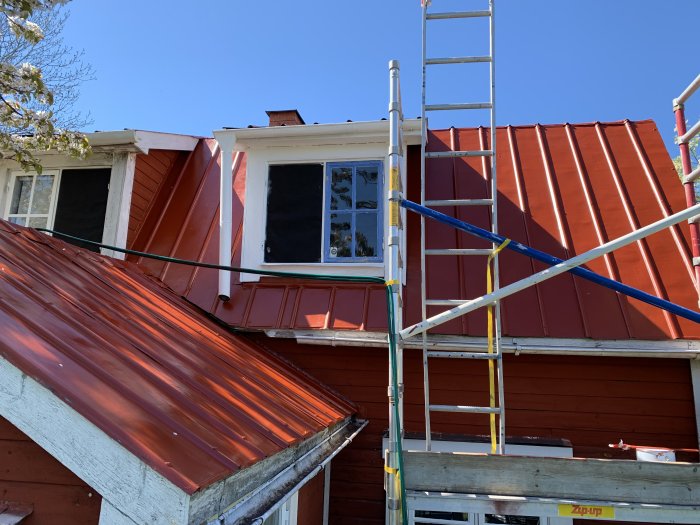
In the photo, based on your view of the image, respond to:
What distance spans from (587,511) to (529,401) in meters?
2.09

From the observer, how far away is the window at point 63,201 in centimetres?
633

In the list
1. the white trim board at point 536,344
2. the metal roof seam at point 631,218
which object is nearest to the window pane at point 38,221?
the white trim board at point 536,344

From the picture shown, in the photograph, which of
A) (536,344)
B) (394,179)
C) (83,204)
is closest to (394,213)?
(394,179)

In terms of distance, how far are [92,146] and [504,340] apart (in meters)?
5.54

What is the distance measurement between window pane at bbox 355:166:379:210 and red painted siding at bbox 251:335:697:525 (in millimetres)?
1707

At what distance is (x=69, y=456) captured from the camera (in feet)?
5.70

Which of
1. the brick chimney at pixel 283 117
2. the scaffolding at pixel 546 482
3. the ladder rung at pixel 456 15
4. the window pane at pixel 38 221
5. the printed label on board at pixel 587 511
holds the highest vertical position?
the brick chimney at pixel 283 117

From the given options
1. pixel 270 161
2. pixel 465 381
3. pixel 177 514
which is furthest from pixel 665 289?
pixel 177 514

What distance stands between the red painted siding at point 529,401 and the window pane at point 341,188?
171 centimetres

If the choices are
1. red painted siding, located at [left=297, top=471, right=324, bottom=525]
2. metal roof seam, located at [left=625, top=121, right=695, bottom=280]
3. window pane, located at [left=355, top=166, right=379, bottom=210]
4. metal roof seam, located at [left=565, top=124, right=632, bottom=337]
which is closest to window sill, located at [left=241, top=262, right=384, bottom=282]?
window pane, located at [left=355, top=166, right=379, bottom=210]

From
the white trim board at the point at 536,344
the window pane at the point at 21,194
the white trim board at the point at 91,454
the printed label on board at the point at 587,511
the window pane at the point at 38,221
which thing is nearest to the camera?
the white trim board at the point at 91,454

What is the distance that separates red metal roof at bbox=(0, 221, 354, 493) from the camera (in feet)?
6.01

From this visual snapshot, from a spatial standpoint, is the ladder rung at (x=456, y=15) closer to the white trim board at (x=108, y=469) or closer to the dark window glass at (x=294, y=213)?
the dark window glass at (x=294, y=213)

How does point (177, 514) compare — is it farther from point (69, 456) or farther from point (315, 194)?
point (315, 194)
